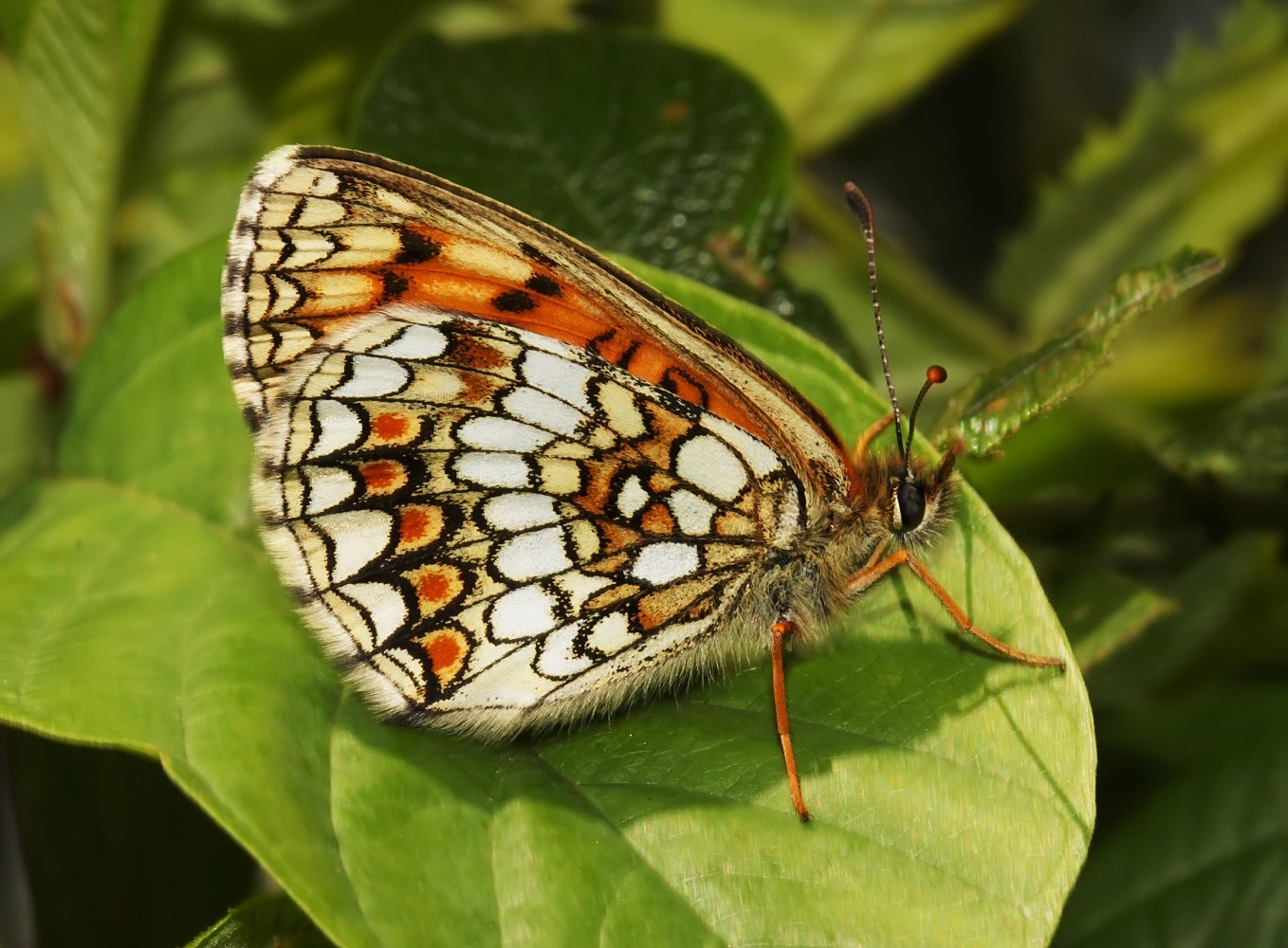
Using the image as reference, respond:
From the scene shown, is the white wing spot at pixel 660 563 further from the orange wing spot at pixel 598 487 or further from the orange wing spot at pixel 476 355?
the orange wing spot at pixel 476 355

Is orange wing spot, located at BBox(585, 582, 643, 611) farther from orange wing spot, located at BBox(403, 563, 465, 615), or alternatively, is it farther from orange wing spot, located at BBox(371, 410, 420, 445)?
orange wing spot, located at BBox(371, 410, 420, 445)

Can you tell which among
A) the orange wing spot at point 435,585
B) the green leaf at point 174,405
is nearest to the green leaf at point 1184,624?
Result: the orange wing spot at point 435,585

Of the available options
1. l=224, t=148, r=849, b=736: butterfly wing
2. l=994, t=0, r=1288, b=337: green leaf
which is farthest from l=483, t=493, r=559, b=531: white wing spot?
l=994, t=0, r=1288, b=337: green leaf

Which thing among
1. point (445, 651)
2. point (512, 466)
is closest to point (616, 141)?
point (512, 466)

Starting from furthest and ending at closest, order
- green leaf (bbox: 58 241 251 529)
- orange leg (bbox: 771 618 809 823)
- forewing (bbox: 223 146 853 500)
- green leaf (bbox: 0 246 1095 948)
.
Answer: green leaf (bbox: 58 241 251 529)
forewing (bbox: 223 146 853 500)
orange leg (bbox: 771 618 809 823)
green leaf (bbox: 0 246 1095 948)

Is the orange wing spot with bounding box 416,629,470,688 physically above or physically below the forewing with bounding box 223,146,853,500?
below

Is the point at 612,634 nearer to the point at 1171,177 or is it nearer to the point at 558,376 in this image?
the point at 558,376
